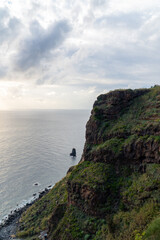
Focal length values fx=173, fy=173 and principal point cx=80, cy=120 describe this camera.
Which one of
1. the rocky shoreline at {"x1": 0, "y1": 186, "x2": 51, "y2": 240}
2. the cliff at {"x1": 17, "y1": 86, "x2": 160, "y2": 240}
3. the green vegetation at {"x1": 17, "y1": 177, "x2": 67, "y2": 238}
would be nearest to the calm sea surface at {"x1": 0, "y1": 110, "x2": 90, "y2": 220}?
the rocky shoreline at {"x1": 0, "y1": 186, "x2": 51, "y2": 240}

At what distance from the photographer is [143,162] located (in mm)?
24766

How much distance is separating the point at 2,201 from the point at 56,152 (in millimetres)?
47366

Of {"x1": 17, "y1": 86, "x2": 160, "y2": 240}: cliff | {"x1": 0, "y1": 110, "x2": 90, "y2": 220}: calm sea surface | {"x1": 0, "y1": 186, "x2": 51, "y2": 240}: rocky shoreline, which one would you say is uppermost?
{"x1": 17, "y1": 86, "x2": 160, "y2": 240}: cliff

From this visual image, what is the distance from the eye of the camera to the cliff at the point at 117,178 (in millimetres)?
20156

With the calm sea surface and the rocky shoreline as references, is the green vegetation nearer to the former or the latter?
the rocky shoreline

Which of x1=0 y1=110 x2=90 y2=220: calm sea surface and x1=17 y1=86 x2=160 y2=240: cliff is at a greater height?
x1=17 y1=86 x2=160 y2=240: cliff

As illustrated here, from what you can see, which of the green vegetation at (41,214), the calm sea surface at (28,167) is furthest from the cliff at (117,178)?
the calm sea surface at (28,167)

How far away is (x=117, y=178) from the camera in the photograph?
26.0 m

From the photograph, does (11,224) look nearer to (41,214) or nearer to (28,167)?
(41,214)

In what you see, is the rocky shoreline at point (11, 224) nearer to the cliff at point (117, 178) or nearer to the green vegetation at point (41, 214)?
the green vegetation at point (41, 214)

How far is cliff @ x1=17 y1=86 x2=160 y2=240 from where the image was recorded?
794 inches

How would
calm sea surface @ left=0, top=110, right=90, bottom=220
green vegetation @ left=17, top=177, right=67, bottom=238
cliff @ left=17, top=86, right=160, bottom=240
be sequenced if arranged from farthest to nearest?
calm sea surface @ left=0, top=110, right=90, bottom=220 < green vegetation @ left=17, top=177, right=67, bottom=238 < cliff @ left=17, top=86, right=160, bottom=240

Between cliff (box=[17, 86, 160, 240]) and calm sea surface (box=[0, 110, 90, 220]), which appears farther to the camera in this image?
calm sea surface (box=[0, 110, 90, 220])

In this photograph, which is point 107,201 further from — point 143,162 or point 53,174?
point 53,174
